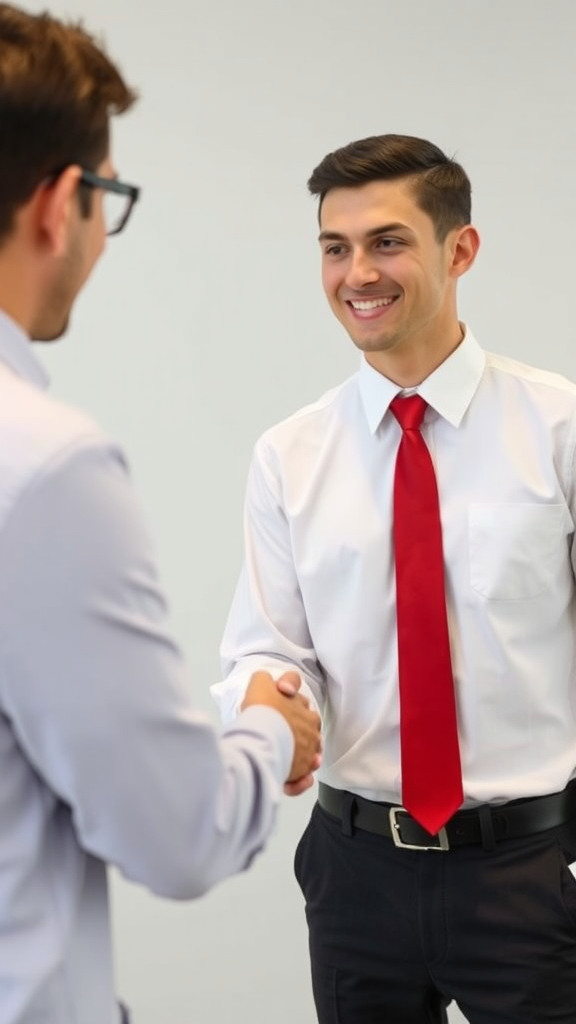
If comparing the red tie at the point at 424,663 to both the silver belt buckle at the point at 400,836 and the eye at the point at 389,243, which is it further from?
A: the eye at the point at 389,243

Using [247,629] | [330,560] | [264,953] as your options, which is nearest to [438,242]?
[330,560]

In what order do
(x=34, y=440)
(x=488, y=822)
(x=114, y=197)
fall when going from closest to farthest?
(x=34, y=440)
(x=114, y=197)
(x=488, y=822)

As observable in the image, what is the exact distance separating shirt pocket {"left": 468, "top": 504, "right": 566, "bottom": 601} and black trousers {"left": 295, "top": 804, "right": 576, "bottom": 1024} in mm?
359

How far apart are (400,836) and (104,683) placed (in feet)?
3.40

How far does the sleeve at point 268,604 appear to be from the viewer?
79.0 inches

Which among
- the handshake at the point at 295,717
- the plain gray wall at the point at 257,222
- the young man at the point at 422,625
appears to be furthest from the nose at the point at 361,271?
the plain gray wall at the point at 257,222

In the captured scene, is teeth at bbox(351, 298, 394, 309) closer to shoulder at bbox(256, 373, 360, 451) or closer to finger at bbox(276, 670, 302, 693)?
shoulder at bbox(256, 373, 360, 451)

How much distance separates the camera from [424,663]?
6.29 ft

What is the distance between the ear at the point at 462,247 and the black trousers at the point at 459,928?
871 millimetres

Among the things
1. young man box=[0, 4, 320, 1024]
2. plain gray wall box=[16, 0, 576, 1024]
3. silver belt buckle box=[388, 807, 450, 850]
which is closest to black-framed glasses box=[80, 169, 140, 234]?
young man box=[0, 4, 320, 1024]

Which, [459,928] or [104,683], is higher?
[104,683]

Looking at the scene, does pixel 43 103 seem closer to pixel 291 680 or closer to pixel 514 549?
pixel 291 680

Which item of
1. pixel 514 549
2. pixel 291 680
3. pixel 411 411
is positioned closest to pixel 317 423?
pixel 411 411

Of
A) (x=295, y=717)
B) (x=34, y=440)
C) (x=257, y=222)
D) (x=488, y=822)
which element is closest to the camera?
(x=34, y=440)
